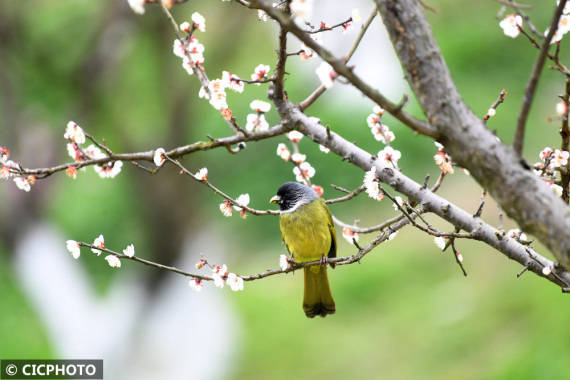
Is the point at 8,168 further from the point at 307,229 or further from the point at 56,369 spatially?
the point at 56,369

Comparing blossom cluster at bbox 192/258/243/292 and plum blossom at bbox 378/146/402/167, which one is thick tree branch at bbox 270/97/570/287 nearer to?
plum blossom at bbox 378/146/402/167

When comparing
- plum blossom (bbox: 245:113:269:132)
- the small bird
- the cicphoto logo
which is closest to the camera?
plum blossom (bbox: 245:113:269:132)

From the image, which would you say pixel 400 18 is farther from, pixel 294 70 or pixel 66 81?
pixel 294 70

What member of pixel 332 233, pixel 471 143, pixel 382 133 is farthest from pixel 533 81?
pixel 332 233

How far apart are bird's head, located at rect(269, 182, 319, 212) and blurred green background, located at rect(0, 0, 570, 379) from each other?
253 cm

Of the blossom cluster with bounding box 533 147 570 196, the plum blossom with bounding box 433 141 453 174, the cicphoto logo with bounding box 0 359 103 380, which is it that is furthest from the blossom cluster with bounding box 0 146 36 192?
the cicphoto logo with bounding box 0 359 103 380

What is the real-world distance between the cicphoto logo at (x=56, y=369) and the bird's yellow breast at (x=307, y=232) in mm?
3051

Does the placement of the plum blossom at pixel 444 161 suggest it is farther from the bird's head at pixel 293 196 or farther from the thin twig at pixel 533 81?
the bird's head at pixel 293 196

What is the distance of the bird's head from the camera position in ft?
13.9

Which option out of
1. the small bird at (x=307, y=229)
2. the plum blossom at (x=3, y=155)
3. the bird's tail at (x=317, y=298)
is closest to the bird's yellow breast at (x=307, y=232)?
the small bird at (x=307, y=229)

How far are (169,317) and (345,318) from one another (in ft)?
7.21

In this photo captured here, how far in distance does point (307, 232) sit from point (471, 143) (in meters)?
2.30

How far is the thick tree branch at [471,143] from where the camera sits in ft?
5.59

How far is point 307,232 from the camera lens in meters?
4.02
